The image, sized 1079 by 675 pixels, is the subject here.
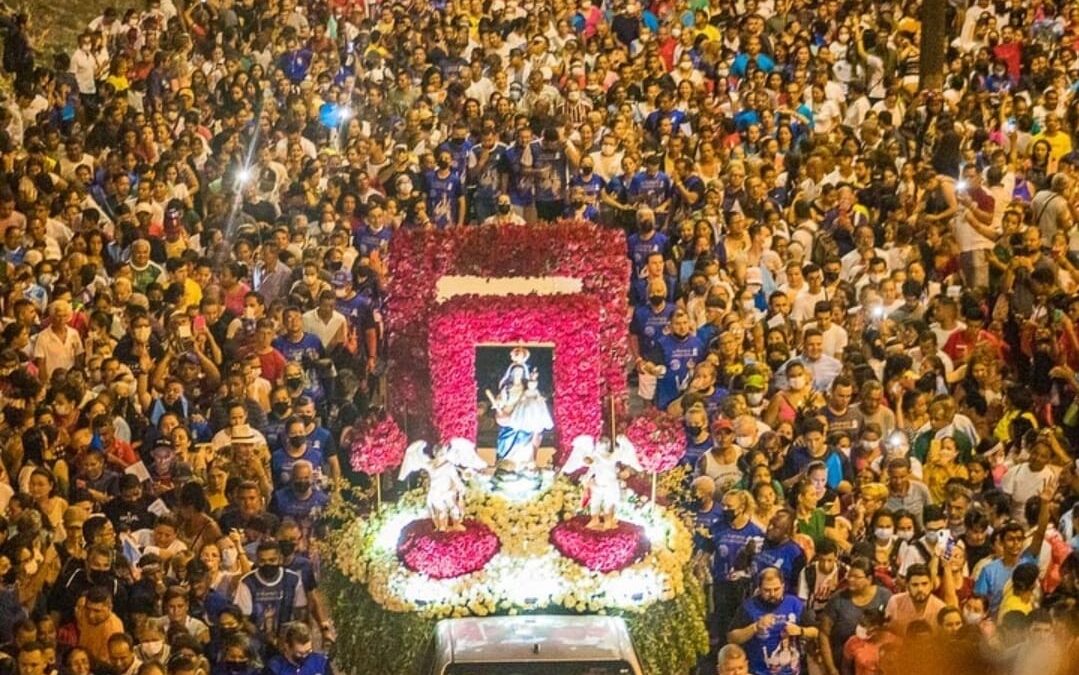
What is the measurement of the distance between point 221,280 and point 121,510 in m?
3.79

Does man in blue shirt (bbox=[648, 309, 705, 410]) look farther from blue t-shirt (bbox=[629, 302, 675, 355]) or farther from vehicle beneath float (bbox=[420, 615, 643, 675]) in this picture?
vehicle beneath float (bbox=[420, 615, 643, 675])

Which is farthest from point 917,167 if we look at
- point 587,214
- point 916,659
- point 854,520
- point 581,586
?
point 916,659

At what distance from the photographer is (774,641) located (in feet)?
40.3

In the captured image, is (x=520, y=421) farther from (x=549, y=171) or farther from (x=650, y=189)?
(x=549, y=171)

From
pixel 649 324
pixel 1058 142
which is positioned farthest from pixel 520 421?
pixel 1058 142

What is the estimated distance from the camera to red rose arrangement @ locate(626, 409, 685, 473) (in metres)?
13.8

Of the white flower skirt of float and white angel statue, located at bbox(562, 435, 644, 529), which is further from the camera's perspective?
white angel statue, located at bbox(562, 435, 644, 529)

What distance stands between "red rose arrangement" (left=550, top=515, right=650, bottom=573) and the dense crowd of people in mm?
539

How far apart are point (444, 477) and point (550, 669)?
2615 millimetres

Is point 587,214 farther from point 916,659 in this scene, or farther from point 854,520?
point 916,659

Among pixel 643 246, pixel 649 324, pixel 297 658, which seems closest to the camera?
pixel 297 658

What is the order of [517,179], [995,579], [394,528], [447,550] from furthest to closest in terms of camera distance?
[517,179], [394,528], [447,550], [995,579]

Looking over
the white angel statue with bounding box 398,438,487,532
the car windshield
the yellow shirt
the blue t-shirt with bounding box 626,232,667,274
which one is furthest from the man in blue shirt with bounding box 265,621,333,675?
the yellow shirt

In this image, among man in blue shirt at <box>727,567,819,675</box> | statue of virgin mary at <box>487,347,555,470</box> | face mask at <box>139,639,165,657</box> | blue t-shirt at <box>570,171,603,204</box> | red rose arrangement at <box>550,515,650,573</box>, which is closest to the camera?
face mask at <box>139,639,165,657</box>
